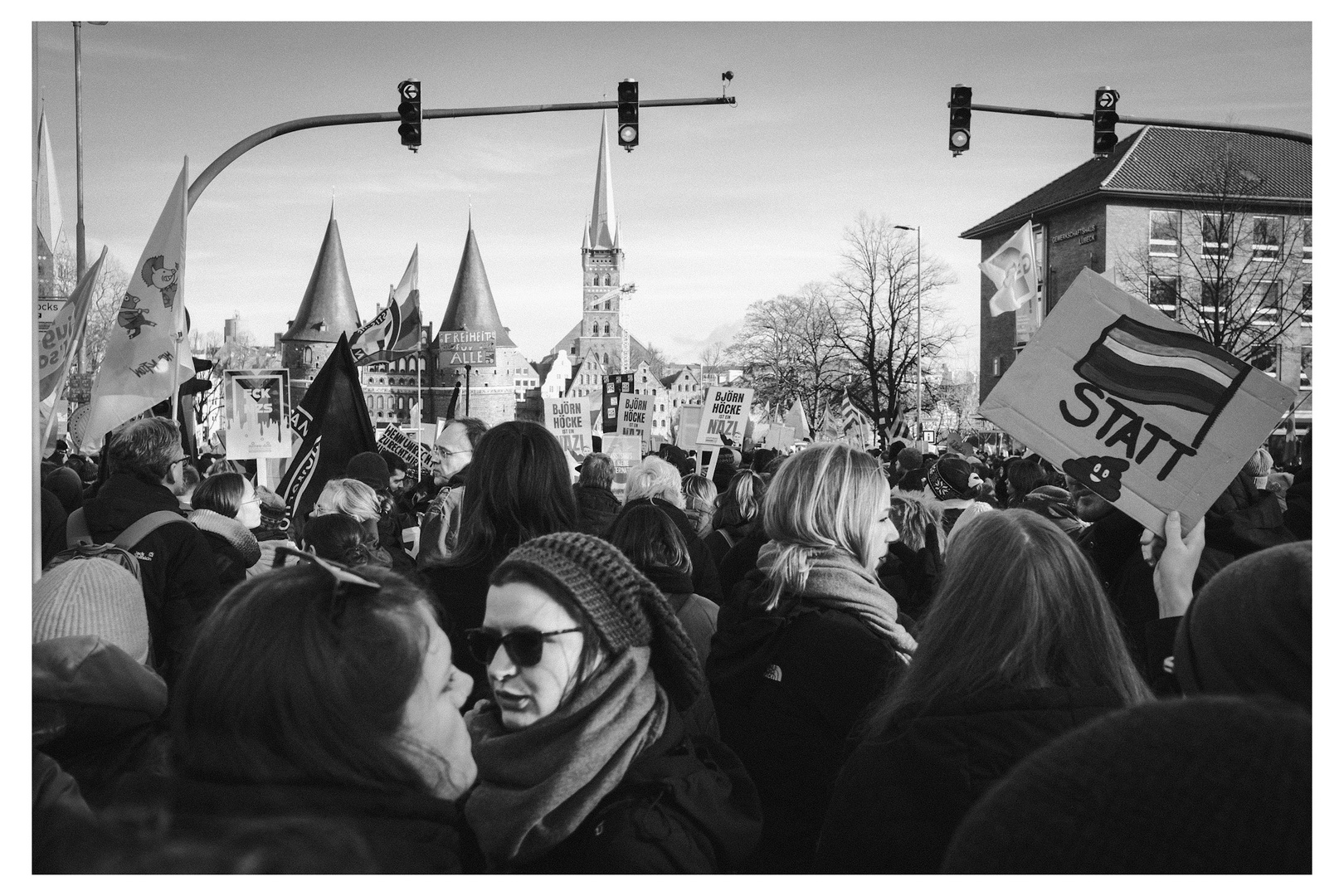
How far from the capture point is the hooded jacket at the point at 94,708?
221 centimetres

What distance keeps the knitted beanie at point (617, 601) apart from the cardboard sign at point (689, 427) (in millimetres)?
13330

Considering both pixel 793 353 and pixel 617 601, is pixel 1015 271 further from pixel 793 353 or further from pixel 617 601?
pixel 793 353

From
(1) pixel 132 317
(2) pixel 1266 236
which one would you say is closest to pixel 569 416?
(1) pixel 132 317

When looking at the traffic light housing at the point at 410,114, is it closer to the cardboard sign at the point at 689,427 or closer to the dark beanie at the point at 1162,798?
the cardboard sign at the point at 689,427

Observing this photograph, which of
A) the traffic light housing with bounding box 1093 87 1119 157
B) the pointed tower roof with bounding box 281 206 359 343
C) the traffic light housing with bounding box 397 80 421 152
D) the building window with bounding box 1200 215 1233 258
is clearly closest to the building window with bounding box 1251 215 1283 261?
the building window with bounding box 1200 215 1233 258

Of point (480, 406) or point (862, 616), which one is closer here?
point (862, 616)

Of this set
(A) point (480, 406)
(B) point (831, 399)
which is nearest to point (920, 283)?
(B) point (831, 399)

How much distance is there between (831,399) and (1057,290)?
2744 centimetres

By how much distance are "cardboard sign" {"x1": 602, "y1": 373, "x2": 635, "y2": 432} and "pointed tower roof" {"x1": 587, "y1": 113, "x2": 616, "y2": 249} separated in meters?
100

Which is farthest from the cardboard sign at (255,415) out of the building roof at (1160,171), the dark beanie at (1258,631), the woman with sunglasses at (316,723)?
the building roof at (1160,171)

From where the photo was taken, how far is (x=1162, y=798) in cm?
97

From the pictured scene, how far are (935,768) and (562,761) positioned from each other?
0.74 metres
